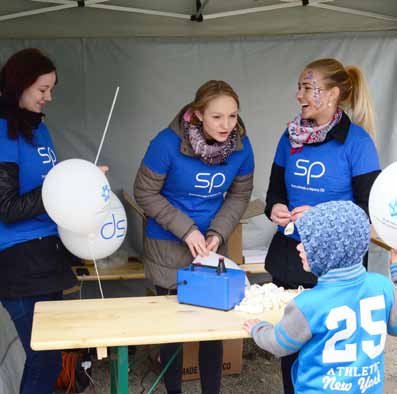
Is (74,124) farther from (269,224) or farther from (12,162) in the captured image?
(12,162)

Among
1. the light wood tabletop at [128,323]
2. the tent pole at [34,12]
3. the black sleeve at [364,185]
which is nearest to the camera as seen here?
the light wood tabletop at [128,323]

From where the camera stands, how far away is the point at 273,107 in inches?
163

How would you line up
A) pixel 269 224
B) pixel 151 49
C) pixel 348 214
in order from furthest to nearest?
1. pixel 269 224
2. pixel 151 49
3. pixel 348 214

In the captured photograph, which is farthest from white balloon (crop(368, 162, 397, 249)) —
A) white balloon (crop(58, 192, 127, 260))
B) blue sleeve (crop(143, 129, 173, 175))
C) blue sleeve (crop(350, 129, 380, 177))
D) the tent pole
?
the tent pole

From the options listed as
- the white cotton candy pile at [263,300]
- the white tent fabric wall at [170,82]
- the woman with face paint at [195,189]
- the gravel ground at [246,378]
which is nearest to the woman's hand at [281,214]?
the woman with face paint at [195,189]

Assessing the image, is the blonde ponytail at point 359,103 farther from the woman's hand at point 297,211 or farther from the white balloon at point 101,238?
the white balloon at point 101,238

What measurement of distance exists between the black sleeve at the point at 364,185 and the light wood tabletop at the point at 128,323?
584 mm

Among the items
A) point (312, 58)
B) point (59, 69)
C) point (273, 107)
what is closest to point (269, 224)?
point (273, 107)

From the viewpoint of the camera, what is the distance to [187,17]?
12.1 feet

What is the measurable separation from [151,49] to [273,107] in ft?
3.01

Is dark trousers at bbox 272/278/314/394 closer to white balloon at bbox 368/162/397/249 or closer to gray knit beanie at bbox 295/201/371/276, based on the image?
white balloon at bbox 368/162/397/249

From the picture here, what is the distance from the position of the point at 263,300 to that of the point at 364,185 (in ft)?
2.01

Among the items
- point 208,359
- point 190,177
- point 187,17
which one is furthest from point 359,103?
point 187,17

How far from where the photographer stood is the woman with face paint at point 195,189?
2.45 meters
